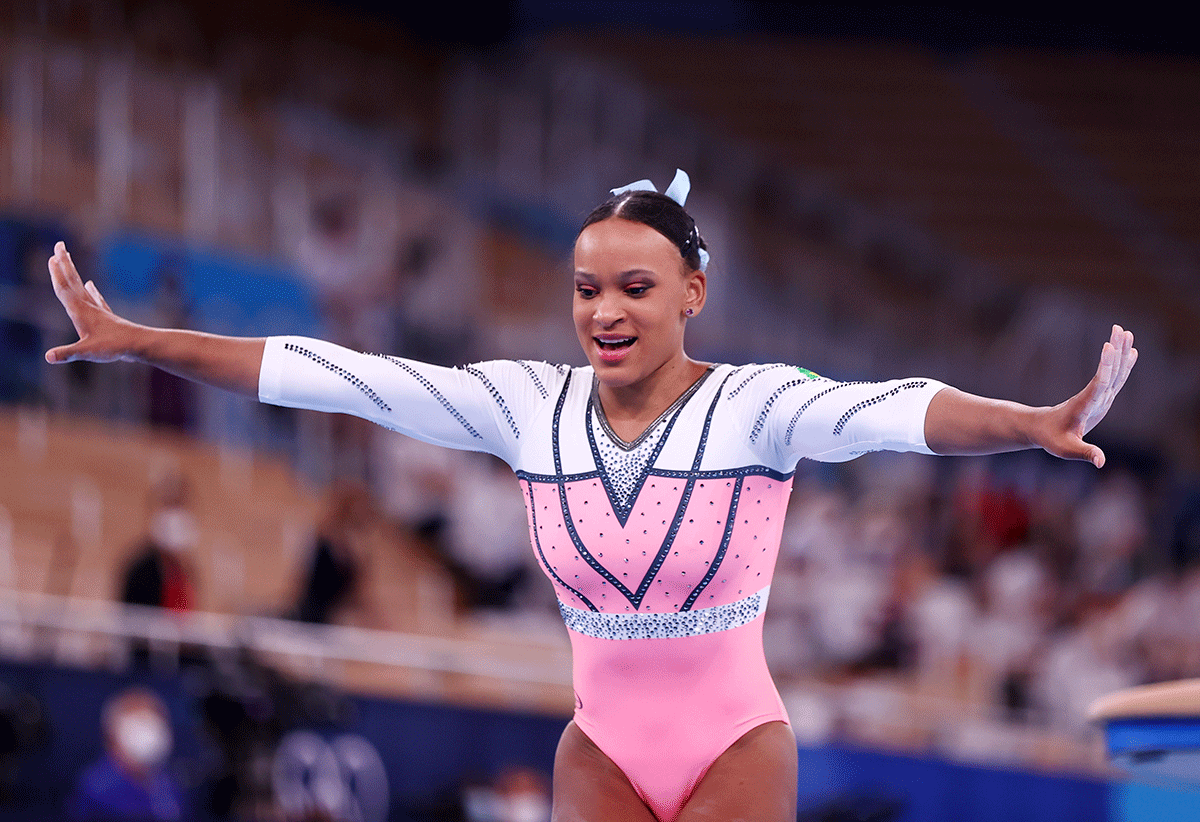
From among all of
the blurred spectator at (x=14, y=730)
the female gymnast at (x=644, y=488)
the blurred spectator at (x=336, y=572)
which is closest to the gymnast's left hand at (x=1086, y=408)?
the female gymnast at (x=644, y=488)

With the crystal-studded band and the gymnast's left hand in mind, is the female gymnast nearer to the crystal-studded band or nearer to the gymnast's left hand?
the crystal-studded band

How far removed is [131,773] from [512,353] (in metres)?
5.51

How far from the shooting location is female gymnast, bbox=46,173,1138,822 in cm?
319

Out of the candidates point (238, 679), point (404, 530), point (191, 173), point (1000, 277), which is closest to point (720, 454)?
point (238, 679)

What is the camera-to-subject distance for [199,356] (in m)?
3.28

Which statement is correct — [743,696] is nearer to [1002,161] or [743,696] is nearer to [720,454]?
[720,454]

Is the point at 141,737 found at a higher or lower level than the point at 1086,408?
lower

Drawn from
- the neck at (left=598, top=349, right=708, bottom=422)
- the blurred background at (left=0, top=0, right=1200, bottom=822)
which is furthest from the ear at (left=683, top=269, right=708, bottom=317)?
the blurred background at (left=0, top=0, right=1200, bottom=822)

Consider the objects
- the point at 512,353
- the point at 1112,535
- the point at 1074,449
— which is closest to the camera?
the point at 1074,449

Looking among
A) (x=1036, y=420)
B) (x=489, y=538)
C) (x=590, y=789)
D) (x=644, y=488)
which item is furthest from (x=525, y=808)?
(x=1036, y=420)

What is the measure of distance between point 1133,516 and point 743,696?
29.0ft

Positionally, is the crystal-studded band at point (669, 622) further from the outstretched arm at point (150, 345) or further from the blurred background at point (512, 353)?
the blurred background at point (512, 353)

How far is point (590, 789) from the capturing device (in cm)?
321

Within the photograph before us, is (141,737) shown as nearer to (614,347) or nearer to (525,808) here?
(525,808)
